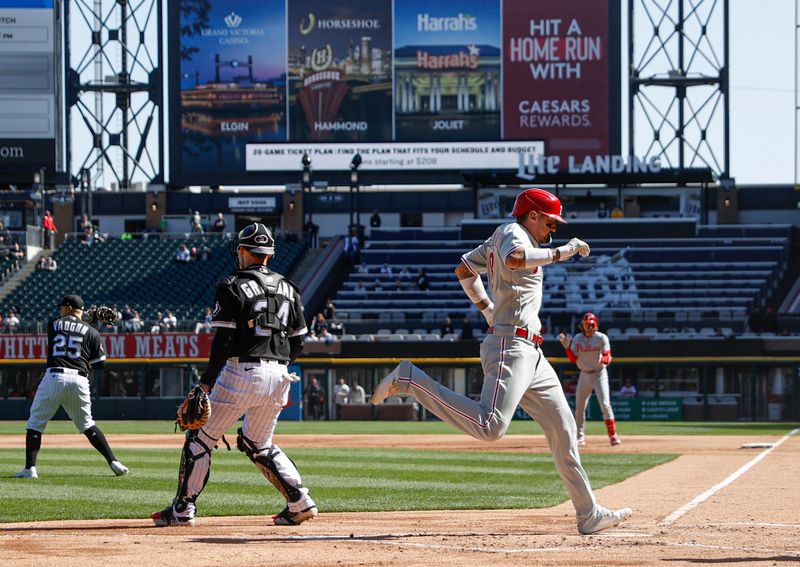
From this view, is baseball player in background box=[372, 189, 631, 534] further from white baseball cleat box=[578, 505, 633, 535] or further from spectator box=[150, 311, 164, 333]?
spectator box=[150, 311, 164, 333]

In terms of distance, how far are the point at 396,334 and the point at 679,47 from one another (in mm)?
16237

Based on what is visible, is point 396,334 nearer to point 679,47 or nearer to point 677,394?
point 677,394

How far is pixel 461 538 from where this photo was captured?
7.87 metres

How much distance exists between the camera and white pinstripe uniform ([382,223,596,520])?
776 centimetres

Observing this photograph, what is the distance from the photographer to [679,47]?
46.6 metres

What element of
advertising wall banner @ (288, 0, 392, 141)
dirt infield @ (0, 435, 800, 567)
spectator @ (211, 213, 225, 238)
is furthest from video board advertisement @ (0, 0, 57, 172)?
dirt infield @ (0, 435, 800, 567)

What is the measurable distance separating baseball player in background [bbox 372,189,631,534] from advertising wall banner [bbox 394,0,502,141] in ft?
124

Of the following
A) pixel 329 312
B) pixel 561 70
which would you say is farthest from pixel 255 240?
pixel 561 70

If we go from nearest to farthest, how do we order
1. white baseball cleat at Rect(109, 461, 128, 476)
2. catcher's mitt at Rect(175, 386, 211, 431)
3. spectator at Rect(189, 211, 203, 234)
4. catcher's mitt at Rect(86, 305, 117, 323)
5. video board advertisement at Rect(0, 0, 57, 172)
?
catcher's mitt at Rect(175, 386, 211, 431)
catcher's mitt at Rect(86, 305, 117, 323)
white baseball cleat at Rect(109, 461, 128, 476)
video board advertisement at Rect(0, 0, 57, 172)
spectator at Rect(189, 211, 203, 234)

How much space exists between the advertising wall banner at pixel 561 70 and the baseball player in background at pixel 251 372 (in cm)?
3740

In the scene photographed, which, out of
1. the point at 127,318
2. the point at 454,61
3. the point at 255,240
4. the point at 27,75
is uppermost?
the point at 454,61

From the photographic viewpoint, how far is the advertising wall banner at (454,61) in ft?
149

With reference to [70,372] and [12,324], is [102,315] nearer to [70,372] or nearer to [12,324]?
[70,372]

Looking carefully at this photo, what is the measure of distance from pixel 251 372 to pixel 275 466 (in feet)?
2.07
